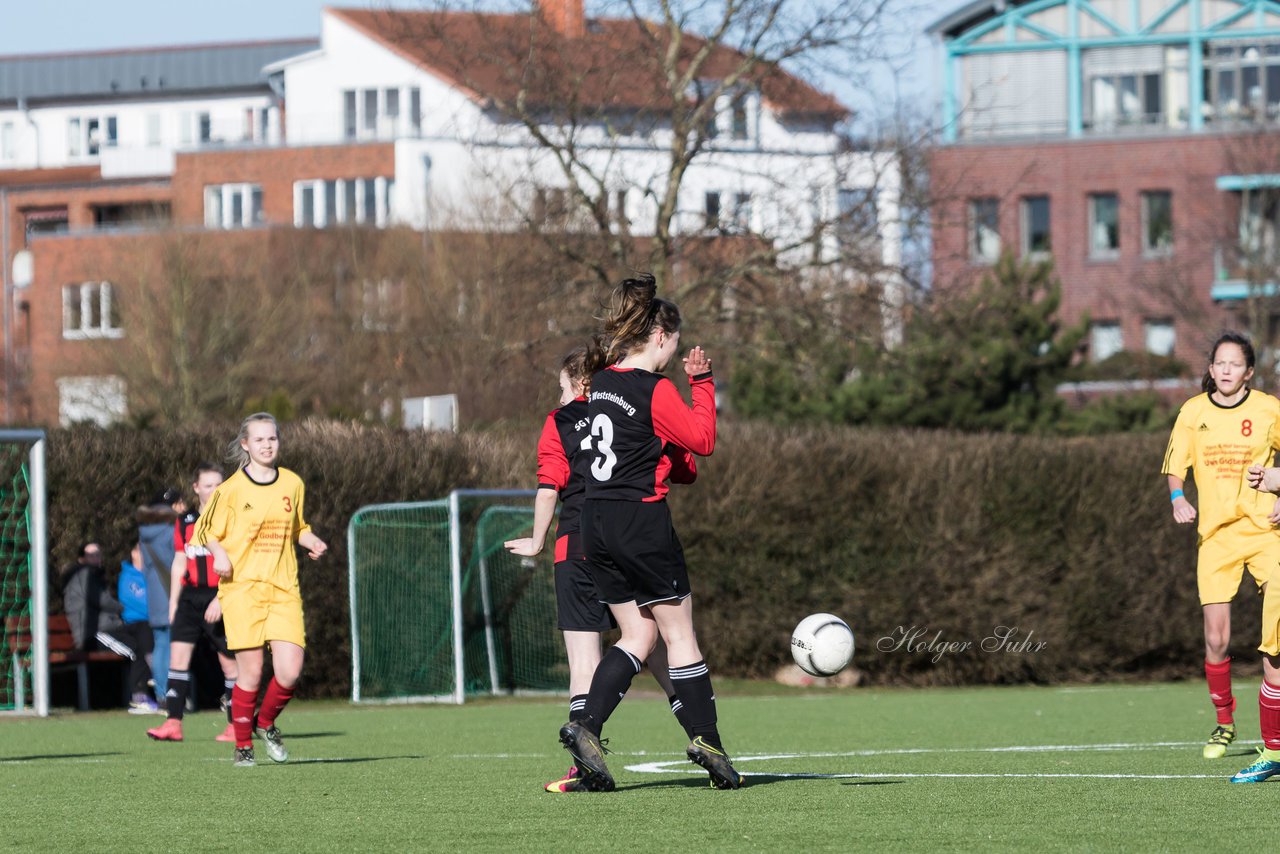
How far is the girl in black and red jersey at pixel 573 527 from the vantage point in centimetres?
907

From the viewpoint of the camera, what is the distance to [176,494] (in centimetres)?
1552

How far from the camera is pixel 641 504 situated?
793 cm

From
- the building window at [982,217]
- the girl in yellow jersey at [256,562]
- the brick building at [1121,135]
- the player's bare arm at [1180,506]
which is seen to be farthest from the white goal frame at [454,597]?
the brick building at [1121,135]

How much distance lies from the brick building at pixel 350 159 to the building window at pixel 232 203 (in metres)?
0.08

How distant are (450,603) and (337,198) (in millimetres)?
52801

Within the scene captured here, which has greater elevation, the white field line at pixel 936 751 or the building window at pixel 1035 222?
the building window at pixel 1035 222

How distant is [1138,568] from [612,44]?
9.03 meters

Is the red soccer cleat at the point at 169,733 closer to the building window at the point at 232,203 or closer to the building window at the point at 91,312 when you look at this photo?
the building window at the point at 91,312

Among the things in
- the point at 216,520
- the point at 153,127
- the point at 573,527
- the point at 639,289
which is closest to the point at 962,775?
the point at 573,527

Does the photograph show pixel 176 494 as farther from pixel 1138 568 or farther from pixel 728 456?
pixel 1138 568

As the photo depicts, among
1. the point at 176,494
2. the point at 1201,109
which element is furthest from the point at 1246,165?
the point at 176,494

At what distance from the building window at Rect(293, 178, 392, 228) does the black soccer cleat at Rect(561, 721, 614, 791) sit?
202 feet

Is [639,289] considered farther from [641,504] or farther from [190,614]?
[190,614]

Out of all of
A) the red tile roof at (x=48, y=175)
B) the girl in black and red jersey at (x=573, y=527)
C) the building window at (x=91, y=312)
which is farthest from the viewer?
the red tile roof at (x=48, y=175)
